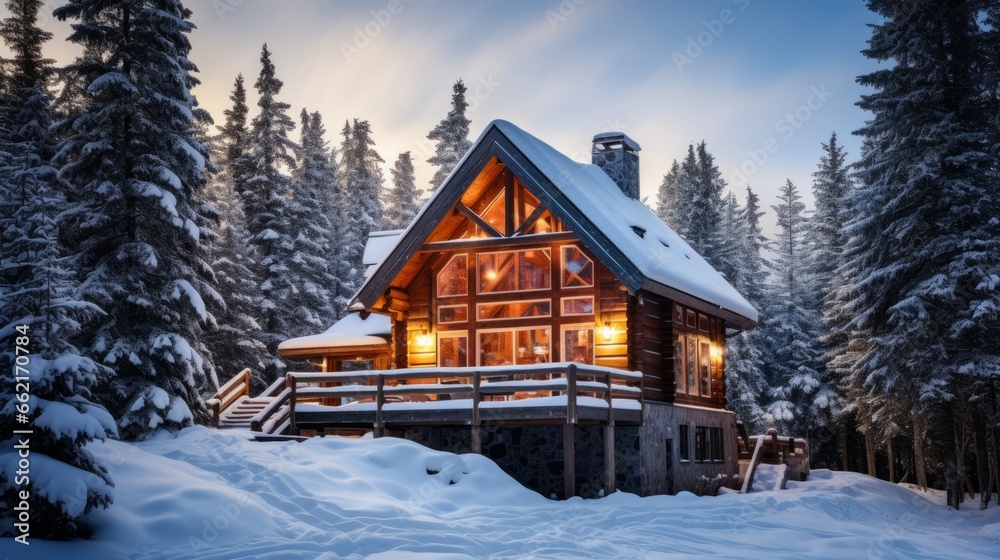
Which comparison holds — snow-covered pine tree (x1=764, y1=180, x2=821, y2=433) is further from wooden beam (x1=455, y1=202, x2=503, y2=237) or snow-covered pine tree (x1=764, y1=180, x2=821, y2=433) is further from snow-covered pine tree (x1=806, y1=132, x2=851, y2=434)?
wooden beam (x1=455, y1=202, x2=503, y2=237)

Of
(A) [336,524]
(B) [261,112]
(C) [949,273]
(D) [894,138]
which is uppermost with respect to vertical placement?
(B) [261,112]

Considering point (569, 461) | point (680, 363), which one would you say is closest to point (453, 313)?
point (680, 363)

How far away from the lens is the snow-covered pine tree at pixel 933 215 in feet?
81.3

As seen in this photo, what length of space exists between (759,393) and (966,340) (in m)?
18.1

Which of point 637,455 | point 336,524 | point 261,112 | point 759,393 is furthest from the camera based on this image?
point 759,393

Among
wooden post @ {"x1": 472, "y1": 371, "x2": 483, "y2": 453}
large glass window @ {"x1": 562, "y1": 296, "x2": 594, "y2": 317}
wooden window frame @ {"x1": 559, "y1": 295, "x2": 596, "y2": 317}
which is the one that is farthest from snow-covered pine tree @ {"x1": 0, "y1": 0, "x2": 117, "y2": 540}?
large glass window @ {"x1": 562, "y1": 296, "x2": 594, "y2": 317}

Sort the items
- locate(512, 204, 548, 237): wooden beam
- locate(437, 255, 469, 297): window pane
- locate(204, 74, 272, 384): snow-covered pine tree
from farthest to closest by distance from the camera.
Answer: locate(204, 74, 272, 384): snow-covered pine tree < locate(437, 255, 469, 297): window pane < locate(512, 204, 548, 237): wooden beam

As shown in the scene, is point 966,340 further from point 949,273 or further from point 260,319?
point 260,319

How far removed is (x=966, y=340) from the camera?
25.3 meters

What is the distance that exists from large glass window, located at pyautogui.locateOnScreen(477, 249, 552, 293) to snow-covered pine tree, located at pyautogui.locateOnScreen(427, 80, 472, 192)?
930 inches

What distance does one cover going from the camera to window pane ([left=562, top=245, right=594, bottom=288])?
859 inches

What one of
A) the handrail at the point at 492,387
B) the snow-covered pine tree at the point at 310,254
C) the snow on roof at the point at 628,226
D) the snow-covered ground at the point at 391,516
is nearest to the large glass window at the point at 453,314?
the handrail at the point at 492,387

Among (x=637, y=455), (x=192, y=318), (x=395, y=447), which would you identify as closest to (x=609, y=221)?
(x=637, y=455)

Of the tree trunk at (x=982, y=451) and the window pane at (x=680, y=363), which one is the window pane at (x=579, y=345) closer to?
the window pane at (x=680, y=363)
